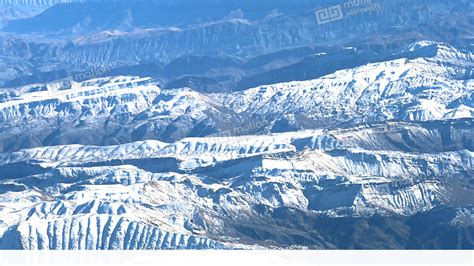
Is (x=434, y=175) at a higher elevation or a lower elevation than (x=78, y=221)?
lower

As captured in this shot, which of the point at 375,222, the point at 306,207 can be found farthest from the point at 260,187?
the point at 375,222

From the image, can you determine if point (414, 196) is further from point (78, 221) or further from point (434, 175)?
point (78, 221)

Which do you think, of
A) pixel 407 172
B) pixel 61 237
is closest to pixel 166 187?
pixel 61 237

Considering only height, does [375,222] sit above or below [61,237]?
below
